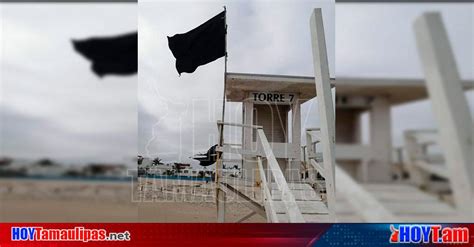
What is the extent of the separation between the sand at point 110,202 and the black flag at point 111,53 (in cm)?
50

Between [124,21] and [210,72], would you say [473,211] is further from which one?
[124,21]

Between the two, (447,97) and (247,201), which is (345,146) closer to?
(447,97)

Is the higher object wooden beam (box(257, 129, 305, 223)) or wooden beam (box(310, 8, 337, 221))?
wooden beam (box(310, 8, 337, 221))

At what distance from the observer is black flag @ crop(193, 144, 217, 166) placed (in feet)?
6.23

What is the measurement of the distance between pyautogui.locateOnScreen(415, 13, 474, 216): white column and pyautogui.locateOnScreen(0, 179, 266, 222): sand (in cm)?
108

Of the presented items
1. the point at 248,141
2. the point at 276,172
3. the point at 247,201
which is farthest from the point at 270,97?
the point at 247,201

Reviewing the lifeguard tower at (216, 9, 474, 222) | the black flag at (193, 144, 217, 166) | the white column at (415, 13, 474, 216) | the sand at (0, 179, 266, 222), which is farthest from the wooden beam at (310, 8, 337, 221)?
the white column at (415, 13, 474, 216)

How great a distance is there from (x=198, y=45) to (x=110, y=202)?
2.76 ft

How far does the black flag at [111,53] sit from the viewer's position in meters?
1.67

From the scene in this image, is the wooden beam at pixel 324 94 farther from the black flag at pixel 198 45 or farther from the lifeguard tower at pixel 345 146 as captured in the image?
the black flag at pixel 198 45

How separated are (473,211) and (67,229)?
164 cm

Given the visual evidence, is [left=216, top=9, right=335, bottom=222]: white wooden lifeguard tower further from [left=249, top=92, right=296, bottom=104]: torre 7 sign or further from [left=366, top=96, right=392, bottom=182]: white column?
[left=366, top=96, right=392, bottom=182]: white column

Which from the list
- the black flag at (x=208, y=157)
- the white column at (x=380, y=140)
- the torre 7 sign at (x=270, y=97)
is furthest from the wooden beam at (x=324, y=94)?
the black flag at (x=208, y=157)

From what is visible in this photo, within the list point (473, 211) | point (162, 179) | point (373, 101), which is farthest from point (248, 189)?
point (473, 211)
